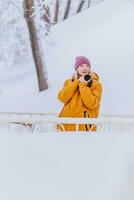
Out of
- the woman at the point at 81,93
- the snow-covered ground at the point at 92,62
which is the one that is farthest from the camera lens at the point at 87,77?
the snow-covered ground at the point at 92,62

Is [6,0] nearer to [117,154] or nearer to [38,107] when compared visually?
[38,107]

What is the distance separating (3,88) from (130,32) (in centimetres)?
184

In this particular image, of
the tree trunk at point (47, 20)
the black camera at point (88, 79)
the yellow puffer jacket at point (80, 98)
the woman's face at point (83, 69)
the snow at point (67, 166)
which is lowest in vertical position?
the snow at point (67, 166)

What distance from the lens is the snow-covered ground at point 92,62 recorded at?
4753 mm

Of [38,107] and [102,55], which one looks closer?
[38,107]

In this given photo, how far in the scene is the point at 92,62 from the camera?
18.1 feet

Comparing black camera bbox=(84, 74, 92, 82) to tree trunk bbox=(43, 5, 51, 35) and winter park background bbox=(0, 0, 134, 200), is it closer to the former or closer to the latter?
winter park background bbox=(0, 0, 134, 200)

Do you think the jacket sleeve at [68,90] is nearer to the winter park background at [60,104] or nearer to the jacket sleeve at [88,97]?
the jacket sleeve at [88,97]

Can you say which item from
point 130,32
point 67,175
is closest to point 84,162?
point 67,175

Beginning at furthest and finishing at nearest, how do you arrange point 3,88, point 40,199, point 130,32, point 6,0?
point 6,0 < point 130,32 < point 3,88 < point 40,199

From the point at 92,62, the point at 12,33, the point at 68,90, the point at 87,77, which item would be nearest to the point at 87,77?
the point at 87,77

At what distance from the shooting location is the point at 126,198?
1.61 meters

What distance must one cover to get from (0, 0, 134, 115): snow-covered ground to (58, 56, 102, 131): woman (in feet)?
5.95

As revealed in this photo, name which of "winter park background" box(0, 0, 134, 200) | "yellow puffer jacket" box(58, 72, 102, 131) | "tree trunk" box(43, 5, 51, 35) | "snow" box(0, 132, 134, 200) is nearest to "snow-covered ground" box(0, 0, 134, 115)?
"winter park background" box(0, 0, 134, 200)
